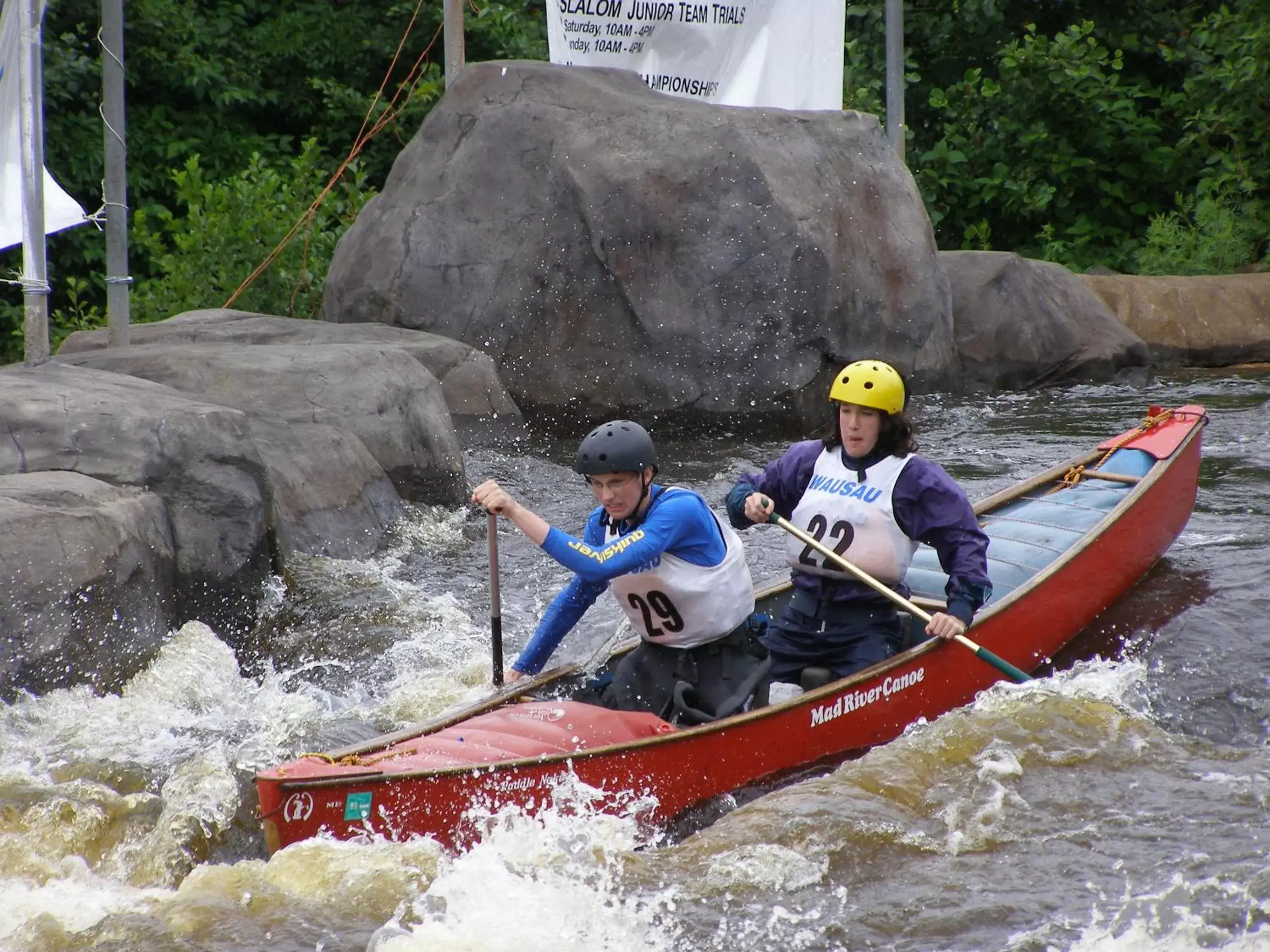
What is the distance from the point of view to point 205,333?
912cm

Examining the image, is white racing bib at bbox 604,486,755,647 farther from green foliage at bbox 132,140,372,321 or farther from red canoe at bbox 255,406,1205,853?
green foliage at bbox 132,140,372,321

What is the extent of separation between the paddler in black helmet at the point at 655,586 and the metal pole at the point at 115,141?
4.54 metres

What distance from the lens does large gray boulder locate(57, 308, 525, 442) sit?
9188mm

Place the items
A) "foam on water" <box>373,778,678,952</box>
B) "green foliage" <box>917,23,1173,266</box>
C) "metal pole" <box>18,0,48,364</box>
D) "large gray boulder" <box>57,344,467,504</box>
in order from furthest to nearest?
"green foliage" <box>917,23,1173,266</box>, "large gray boulder" <box>57,344,467,504</box>, "metal pole" <box>18,0,48,364</box>, "foam on water" <box>373,778,678,952</box>

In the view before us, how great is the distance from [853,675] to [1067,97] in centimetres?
1213

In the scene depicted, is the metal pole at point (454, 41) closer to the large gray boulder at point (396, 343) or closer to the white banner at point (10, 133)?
the large gray boulder at point (396, 343)

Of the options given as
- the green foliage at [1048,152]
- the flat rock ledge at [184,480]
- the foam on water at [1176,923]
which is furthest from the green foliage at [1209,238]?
the foam on water at [1176,923]

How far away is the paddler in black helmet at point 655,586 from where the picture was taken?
15.0 ft

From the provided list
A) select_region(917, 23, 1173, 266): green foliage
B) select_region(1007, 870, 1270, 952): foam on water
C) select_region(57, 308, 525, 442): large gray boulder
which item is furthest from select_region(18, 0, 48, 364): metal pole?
select_region(917, 23, 1173, 266): green foliage

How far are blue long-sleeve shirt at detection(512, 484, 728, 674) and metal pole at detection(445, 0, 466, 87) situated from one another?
22.2 ft

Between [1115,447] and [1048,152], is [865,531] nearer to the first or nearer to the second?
[1115,447]

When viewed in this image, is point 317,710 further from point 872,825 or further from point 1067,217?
point 1067,217

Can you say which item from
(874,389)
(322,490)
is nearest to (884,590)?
(874,389)

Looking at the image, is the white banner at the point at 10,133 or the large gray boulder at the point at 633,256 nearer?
the white banner at the point at 10,133
